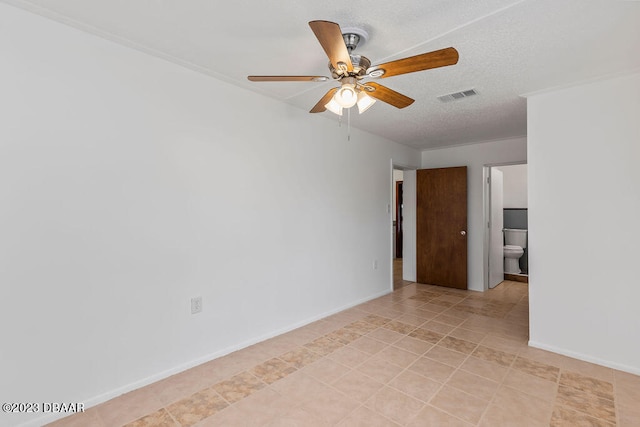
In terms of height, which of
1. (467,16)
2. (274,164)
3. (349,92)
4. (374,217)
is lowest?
(374,217)

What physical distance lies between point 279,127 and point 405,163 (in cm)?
272

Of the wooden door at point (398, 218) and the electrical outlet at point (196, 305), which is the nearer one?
the electrical outlet at point (196, 305)

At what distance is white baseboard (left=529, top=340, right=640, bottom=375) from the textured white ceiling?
2357 millimetres

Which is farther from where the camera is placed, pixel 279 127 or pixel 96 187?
pixel 279 127

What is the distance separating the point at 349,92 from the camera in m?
1.86

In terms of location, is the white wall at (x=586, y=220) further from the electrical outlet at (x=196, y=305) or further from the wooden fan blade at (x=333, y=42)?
the electrical outlet at (x=196, y=305)

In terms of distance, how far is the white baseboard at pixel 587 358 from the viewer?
7.89ft

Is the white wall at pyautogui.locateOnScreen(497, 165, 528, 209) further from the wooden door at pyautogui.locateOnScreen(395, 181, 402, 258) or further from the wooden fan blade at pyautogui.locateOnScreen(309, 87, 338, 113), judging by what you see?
the wooden fan blade at pyautogui.locateOnScreen(309, 87, 338, 113)

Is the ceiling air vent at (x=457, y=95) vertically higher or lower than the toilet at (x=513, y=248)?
higher

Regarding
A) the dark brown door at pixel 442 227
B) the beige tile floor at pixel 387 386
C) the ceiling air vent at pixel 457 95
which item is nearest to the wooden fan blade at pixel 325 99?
the ceiling air vent at pixel 457 95

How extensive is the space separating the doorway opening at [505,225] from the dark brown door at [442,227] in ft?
1.21

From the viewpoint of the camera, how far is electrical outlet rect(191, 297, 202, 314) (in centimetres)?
246

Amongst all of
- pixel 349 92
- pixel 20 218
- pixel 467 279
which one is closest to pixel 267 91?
pixel 349 92

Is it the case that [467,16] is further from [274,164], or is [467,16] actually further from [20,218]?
[20,218]
